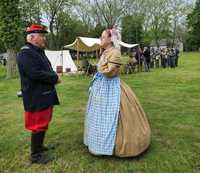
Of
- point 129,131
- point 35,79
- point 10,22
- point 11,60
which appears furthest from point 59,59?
point 129,131

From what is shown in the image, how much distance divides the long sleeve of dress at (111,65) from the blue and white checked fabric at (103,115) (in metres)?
0.14

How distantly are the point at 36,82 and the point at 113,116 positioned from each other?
109 cm

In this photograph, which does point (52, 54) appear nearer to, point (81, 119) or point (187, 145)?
point (81, 119)

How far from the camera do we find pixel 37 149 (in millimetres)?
2455

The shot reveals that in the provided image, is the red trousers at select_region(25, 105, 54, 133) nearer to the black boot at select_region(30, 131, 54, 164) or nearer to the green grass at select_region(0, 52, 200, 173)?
the black boot at select_region(30, 131, 54, 164)

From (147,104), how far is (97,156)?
9.31ft

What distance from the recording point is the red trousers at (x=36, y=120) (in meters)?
2.27

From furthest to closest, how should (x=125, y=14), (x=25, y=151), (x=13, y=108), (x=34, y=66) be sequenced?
(x=125, y=14) → (x=13, y=108) → (x=25, y=151) → (x=34, y=66)

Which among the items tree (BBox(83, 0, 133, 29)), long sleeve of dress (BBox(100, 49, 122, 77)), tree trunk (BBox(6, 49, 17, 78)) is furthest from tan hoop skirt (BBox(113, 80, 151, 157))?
tree (BBox(83, 0, 133, 29))

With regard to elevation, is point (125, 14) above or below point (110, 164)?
above

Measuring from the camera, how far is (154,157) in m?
2.48

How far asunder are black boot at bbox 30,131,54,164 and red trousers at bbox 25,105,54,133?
87mm

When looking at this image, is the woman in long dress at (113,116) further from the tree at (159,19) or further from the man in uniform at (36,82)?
the tree at (159,19)

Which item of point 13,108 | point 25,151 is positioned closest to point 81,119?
point 25,151
